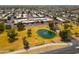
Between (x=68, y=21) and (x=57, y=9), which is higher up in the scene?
(x=57, y=9)

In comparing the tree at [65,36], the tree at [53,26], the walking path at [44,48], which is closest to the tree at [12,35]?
the walking path at [44,48]

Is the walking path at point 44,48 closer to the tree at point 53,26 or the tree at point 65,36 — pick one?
the tree at point 65,36

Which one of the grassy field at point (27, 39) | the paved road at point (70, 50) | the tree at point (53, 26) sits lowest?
the paved road at point (70, 50)

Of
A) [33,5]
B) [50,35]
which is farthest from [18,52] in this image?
[33,5]

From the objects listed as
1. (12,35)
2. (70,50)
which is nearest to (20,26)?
(12,35)

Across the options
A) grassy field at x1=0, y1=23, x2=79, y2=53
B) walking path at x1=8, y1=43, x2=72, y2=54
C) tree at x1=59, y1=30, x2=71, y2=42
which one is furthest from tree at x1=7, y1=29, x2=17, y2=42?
tree at x1=59, y1=30, x2=71, y2=42

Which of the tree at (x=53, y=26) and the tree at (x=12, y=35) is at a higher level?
the tree at (x=53, y=26)

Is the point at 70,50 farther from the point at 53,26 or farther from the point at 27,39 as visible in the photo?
the point at 27,39
